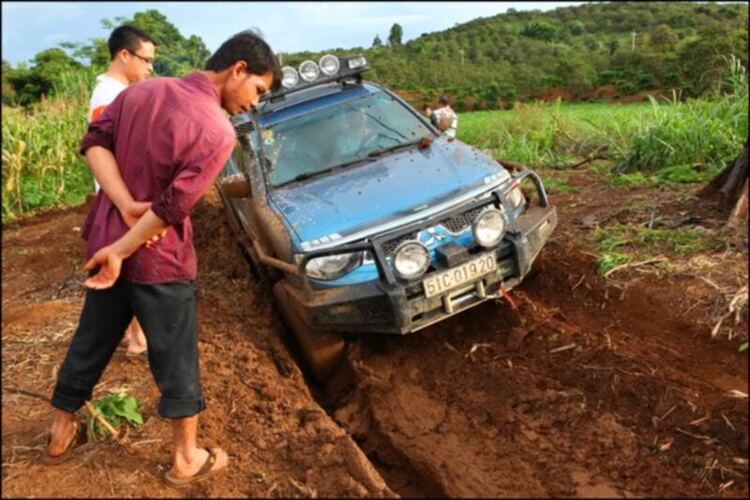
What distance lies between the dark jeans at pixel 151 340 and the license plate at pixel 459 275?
149cm

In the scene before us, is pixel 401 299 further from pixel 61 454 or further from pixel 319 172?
pixel 61 454

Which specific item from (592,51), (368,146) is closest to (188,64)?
(368,146)

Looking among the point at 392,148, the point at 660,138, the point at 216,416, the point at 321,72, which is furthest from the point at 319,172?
the point at 660,138

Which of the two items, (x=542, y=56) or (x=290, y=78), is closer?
(x=290, y=78)

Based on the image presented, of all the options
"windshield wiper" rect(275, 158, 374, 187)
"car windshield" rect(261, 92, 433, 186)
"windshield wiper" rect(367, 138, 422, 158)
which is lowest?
"windshield wiper" rect(275, 158, 374, 187)

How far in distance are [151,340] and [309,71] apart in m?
3.61

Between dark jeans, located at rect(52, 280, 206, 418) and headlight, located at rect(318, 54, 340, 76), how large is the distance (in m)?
3.42

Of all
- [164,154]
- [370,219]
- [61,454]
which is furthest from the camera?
[370,219]

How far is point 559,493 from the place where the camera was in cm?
310

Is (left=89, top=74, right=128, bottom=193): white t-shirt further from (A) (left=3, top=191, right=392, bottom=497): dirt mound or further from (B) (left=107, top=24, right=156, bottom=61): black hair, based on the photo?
(A) (left=3, top=191, right=392, bottom=497): dirt mound

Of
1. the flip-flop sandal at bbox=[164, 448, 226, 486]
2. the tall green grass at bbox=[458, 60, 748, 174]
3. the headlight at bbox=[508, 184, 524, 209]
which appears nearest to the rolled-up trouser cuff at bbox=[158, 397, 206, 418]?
the flip-flop sandal at bbox=[164, 448, 226, 486]

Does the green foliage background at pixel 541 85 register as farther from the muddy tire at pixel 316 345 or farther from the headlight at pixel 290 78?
the muddy tire at pixel 316 345

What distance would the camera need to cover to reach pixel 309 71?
5980mm

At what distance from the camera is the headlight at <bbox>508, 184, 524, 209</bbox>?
4.86 m
